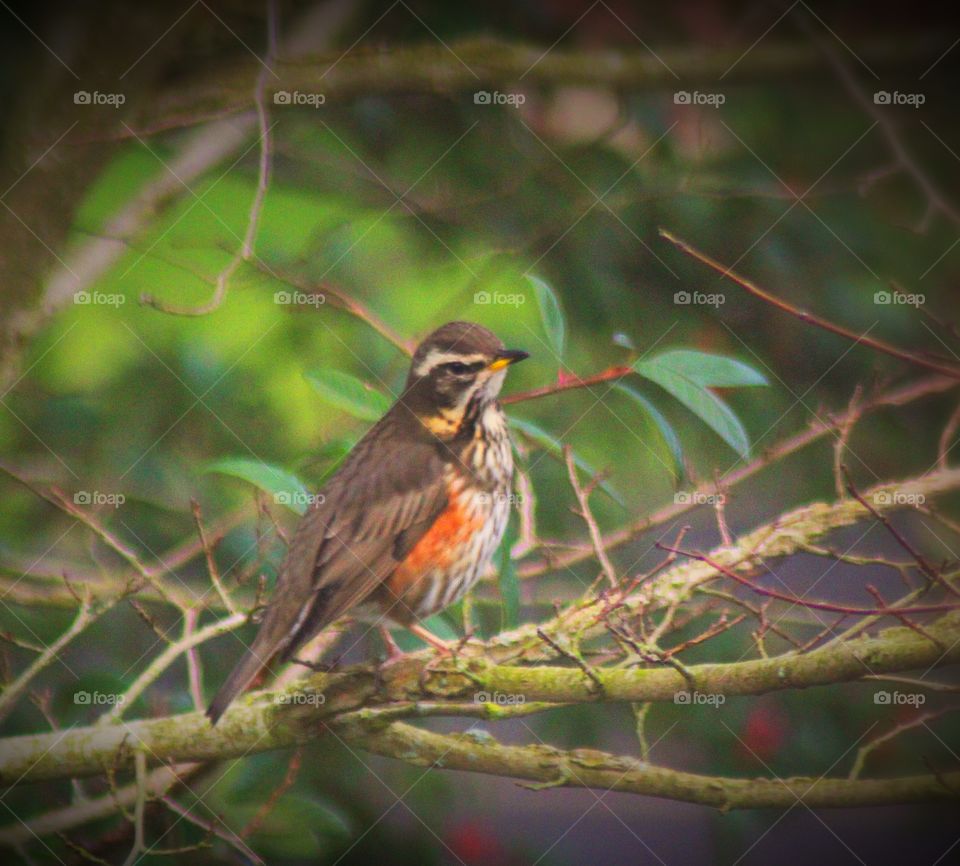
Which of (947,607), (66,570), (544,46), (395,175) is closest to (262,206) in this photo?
(395,175)

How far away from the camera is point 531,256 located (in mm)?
2332

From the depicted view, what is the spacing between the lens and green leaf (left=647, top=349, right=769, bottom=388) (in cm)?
186

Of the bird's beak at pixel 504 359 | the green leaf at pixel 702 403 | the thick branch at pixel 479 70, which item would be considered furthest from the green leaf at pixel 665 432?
the thick branch at pixel 479 70

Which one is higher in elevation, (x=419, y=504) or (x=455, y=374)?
(x=455, y=374)

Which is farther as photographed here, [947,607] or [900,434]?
[900,434]

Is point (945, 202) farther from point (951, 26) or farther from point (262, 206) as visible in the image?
point (262, 206)

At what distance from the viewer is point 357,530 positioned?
2043 mm

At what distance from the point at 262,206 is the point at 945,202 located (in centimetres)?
123

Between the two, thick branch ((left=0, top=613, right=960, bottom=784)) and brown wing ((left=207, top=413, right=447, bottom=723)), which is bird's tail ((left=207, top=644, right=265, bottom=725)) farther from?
thick branch ((left=0, top=613, right=960, bottom=784))

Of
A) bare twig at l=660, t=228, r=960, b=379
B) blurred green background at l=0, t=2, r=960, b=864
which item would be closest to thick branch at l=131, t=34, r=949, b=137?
blurred green background at l=0, t=2, r=960, b=864

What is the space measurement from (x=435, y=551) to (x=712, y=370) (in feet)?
1.79

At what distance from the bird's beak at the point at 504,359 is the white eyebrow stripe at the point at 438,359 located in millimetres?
20

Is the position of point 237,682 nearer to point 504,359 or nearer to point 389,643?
point 389,643

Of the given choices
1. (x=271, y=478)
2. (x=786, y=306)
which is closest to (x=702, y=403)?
(x=786, y=306)
